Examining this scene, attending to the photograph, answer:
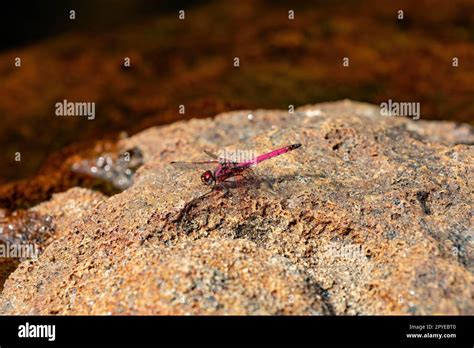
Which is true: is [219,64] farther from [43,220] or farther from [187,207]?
[187,207]

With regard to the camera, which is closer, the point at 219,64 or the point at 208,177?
the point at 208,177

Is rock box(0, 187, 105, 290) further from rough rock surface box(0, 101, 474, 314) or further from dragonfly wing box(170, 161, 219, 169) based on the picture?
dragonfly wing box(170, 161, 219, 169)

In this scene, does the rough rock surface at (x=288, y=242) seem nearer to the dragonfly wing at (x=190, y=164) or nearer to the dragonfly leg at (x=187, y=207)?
the dragonfly leg at (x=187, y=207)

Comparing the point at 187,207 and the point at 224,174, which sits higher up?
the point at 224,174

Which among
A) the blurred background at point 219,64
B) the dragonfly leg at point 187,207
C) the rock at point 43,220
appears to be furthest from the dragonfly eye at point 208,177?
the blurred background at point 219,64

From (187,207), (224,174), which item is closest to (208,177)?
(224,174)

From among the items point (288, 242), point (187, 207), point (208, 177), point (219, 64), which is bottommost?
point (288, 242)

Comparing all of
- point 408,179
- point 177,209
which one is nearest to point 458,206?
point 408,179
